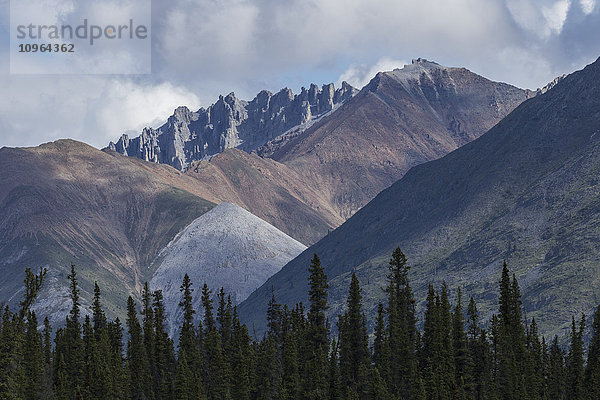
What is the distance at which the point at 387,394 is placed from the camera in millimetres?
86188

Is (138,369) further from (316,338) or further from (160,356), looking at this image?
(316,338)

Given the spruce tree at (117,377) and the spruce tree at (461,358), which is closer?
the spruce tree at (461,358)

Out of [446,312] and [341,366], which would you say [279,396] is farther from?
[446,312]

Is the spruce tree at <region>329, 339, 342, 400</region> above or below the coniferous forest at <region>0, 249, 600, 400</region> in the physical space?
below

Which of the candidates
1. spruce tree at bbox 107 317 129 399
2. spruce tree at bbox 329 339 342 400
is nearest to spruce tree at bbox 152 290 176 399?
spruce tree at bbox 107 317 129 399

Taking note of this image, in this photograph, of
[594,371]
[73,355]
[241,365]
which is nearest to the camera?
[241,365]

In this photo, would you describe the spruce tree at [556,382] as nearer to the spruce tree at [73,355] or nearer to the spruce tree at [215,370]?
the spruce tree at [215,370]

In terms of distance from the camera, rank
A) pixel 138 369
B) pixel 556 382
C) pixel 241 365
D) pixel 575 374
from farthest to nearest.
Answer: pixel 575 374
pixel 556 382
pixel 138 369
pixel 241 365

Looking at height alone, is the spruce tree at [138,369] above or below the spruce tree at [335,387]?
above

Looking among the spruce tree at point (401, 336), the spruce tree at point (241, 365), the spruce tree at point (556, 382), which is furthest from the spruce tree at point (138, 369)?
the spruce tree at point (556, 382)

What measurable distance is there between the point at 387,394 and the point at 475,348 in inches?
767

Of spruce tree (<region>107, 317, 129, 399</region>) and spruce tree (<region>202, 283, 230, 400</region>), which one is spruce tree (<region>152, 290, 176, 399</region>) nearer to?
spruce tree (<region>202, 283, 230, 400</region>)

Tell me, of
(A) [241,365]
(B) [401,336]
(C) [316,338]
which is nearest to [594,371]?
(B) [401,336]

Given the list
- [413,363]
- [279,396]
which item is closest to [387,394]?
[413,363]
